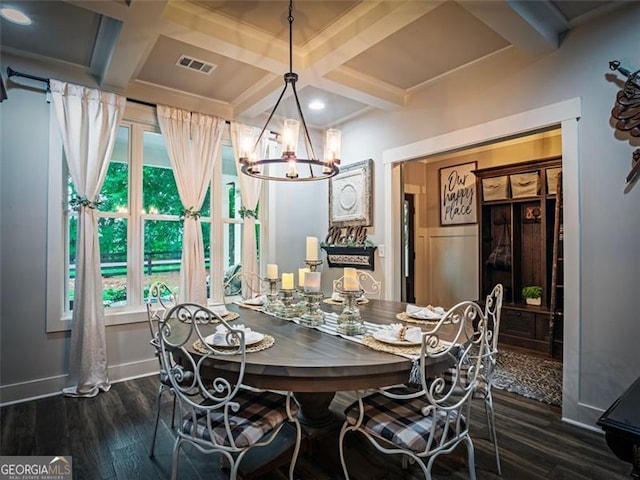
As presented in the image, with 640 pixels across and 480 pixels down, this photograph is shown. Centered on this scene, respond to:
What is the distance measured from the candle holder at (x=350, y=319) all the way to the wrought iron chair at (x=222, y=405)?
0.46m

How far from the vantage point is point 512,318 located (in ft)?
14.5

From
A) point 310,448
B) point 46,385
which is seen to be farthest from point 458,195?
point 46,385

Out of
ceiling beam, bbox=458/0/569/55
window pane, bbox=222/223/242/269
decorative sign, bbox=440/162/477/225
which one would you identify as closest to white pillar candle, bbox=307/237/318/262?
ceiling beam, bbox=458/0/569/55

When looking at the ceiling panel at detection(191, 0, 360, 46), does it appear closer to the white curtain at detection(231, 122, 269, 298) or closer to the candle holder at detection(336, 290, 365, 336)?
the white curtain at detection(231, 122, 269, 298)

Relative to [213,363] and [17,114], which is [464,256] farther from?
[17,114]

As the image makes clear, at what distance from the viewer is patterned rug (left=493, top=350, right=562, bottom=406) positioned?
2984 millimetres

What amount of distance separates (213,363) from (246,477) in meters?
0.81

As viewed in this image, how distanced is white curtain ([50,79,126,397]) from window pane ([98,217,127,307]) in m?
0.23

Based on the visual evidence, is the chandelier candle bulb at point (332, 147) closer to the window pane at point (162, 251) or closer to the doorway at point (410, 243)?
the window pane at point (162, 251)

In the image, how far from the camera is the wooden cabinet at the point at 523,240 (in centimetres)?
416

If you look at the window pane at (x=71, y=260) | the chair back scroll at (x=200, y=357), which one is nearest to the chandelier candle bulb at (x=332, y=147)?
the chair back scroll at (x=200, y=357)

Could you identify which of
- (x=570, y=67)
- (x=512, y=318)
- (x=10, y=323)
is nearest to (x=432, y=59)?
(x=570, y=67)

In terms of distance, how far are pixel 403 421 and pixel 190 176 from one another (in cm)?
303

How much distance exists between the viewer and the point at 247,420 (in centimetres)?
162
